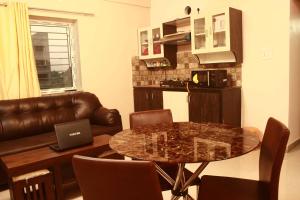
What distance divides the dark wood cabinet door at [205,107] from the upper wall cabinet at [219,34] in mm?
649

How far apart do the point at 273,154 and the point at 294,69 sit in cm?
263

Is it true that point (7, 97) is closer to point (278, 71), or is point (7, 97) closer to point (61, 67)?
point (61, 67)

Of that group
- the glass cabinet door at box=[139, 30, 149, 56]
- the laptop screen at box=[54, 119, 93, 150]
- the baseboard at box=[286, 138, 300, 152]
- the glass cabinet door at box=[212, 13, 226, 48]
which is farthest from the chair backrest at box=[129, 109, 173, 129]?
the glass cabinet door at box=[139, 30, 149, 56]

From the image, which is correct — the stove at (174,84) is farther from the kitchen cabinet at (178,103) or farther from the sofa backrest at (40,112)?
the sofa backrest at (40,112)

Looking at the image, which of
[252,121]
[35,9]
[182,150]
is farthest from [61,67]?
[182,150]

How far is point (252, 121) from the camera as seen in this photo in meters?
3.86

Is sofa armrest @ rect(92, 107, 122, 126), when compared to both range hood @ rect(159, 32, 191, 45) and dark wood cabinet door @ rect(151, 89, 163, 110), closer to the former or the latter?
dark wood cabinet door @ rect(151, 89, 163, 110)

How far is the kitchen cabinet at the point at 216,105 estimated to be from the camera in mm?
3625

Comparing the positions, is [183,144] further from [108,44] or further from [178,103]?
[108,44]

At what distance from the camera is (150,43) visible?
4.81 m

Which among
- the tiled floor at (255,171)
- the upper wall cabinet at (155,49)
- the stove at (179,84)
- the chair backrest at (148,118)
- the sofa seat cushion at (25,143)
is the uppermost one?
the upper wall cabinet at (155,49)

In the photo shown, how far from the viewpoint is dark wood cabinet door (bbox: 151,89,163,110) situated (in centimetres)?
453

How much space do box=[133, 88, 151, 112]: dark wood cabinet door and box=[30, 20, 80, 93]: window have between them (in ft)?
3.63

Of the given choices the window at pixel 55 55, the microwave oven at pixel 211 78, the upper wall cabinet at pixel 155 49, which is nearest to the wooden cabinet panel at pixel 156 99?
the upper wall cabinet at pixel 155 49
